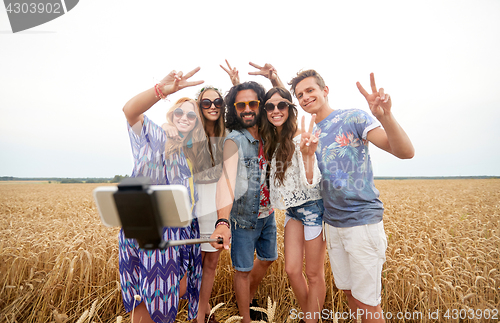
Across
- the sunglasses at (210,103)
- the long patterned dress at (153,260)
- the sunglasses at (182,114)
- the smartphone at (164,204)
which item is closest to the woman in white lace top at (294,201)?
the sunglasses at (210,103)

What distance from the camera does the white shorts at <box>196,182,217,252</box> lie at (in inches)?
105

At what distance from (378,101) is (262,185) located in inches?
54.7

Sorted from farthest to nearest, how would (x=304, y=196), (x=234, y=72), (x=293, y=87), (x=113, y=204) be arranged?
(x=234, y=72), (x=293, y=87), (x=304, y=196), (x=113, y=204)

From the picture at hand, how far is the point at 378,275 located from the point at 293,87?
81.0 inches

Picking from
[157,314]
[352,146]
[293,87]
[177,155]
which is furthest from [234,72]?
[157,314]

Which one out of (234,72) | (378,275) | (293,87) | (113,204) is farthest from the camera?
(234,72)

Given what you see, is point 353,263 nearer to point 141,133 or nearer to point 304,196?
point 304,196

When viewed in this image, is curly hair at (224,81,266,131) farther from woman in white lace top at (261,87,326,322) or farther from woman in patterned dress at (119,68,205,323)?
woman in patterned dress at (119,68,205,323)

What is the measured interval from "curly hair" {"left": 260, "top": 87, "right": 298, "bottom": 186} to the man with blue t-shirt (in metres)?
0.31

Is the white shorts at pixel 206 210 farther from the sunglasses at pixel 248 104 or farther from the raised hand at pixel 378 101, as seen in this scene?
the raised hand at pixel 378 101

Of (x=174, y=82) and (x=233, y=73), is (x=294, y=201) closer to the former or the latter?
(x=174, y=82)

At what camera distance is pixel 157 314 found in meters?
2.05

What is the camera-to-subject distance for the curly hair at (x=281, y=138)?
2.40m

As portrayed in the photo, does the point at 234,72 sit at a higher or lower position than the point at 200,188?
higher
